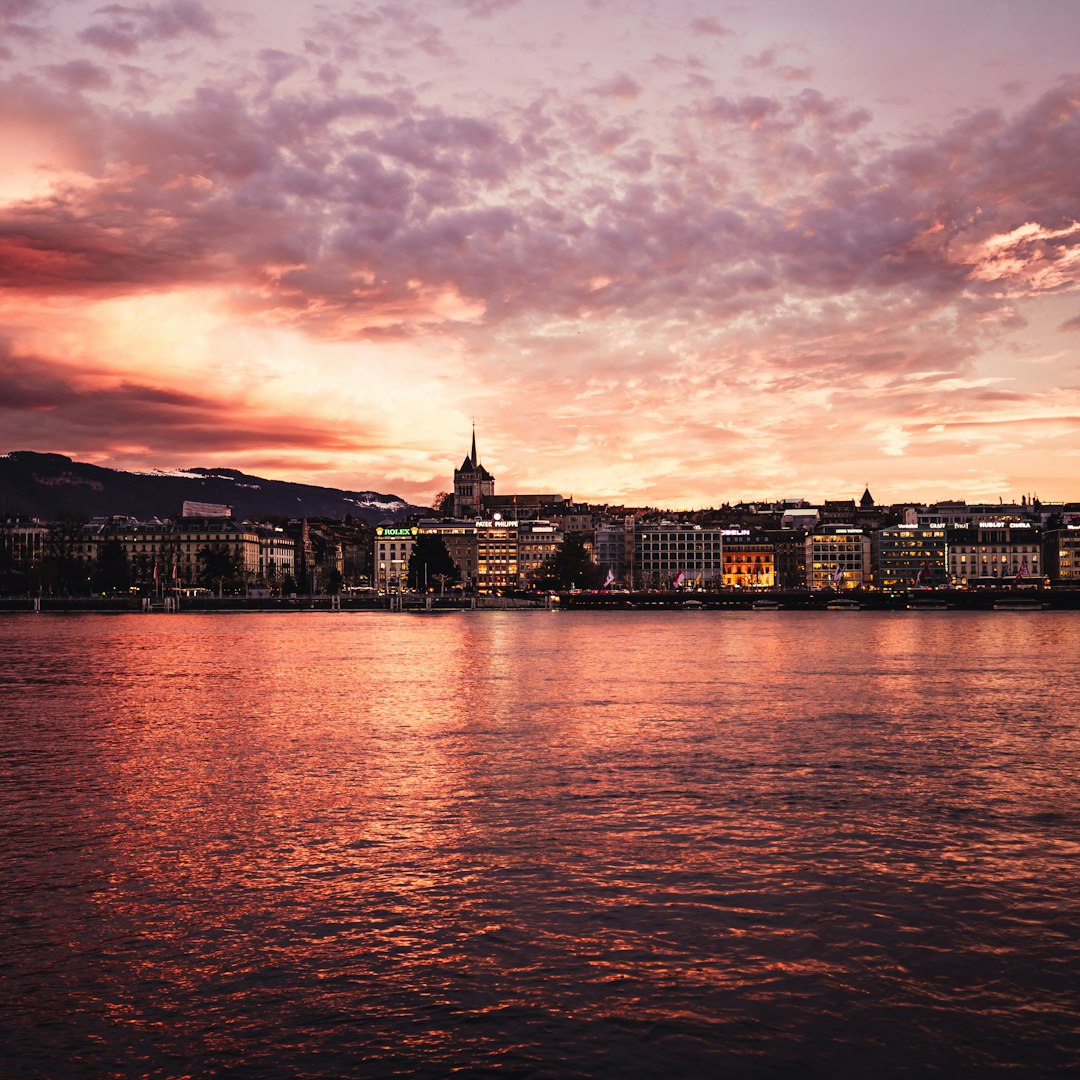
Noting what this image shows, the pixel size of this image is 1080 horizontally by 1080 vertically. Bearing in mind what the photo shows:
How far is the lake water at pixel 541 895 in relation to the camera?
1302 cm

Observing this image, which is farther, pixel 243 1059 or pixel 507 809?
pixel 507 809

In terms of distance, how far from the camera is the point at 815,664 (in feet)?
231

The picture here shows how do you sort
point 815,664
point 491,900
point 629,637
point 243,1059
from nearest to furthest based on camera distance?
point 243,1059 → point 491,900 → point 815,664 → point 629,637

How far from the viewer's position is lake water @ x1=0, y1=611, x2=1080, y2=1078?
13023 mm

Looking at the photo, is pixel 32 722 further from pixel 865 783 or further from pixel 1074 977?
pixel 1074 977

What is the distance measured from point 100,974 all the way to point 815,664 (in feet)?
196

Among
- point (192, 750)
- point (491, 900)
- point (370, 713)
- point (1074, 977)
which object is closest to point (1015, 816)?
point (1074, 977)

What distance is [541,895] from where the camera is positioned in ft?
59.9

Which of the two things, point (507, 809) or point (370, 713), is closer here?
point (507, 809)

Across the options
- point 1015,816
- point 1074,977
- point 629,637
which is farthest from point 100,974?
point 629,637

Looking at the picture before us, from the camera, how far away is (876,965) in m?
15.2

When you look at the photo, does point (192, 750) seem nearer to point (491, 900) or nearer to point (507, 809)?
point (507, 809)

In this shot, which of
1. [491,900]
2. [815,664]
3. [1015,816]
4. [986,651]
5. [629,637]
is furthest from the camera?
[629,637]

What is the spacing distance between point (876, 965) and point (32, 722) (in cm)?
3375
